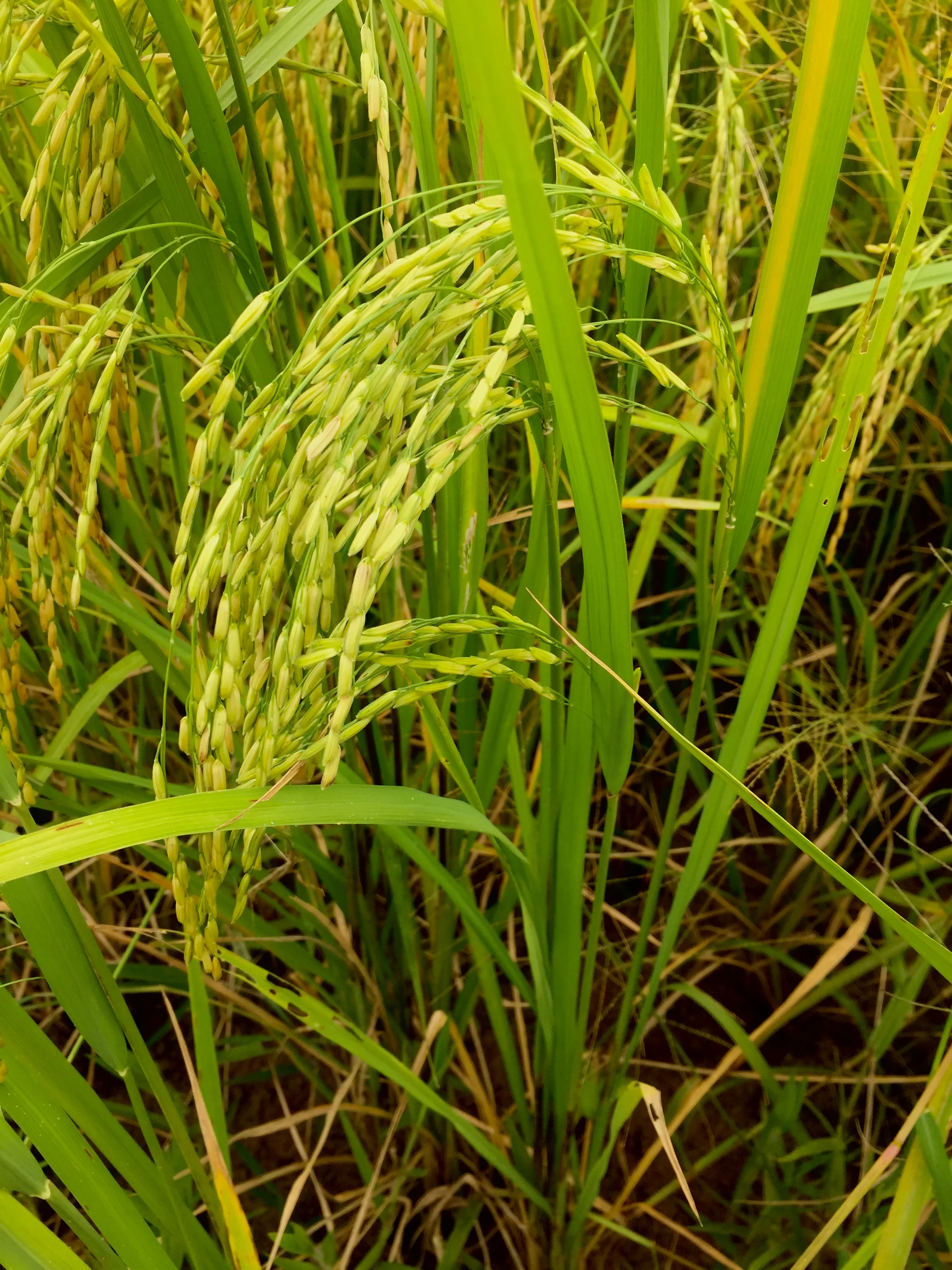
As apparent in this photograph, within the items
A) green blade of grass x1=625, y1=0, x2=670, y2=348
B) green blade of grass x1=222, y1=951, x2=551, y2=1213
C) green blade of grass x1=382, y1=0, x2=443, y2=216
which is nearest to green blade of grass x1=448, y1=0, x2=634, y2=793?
green blade of grass x1=625, y1=0, x2=670, y2=348

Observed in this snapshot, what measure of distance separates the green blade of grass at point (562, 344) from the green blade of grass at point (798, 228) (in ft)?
0.41

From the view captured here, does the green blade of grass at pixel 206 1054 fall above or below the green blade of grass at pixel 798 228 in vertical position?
below

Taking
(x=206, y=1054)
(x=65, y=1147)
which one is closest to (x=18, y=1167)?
(x=65, y=1147)

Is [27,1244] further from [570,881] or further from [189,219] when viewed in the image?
[189,219]

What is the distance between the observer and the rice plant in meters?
0.50

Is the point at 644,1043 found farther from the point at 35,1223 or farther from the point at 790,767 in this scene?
the point at 35,1223

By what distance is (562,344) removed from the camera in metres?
0.45

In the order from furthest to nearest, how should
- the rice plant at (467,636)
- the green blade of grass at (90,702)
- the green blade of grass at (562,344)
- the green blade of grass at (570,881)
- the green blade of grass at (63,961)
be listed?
the green blade of grass at (90,702), the green blade of grass at (570,881), the green blade of grass at (63,961), the rice plant at (467,636), the green blade of grass at (562,344)

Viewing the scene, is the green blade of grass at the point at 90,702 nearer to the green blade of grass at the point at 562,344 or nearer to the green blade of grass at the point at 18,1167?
the green blade of grass at the point at 18,1167

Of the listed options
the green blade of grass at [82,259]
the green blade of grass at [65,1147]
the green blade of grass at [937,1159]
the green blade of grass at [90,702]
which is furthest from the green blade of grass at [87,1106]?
the green blade of grass at [937,1159]

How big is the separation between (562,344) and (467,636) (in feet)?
1.16

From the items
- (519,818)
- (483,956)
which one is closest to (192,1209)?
(483,956)

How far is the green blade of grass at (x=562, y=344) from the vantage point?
0.39 meters

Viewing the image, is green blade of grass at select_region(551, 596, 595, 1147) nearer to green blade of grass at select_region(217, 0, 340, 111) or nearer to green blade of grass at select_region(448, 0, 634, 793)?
green blade of grass at select_region(448, 0, 634, 793)
